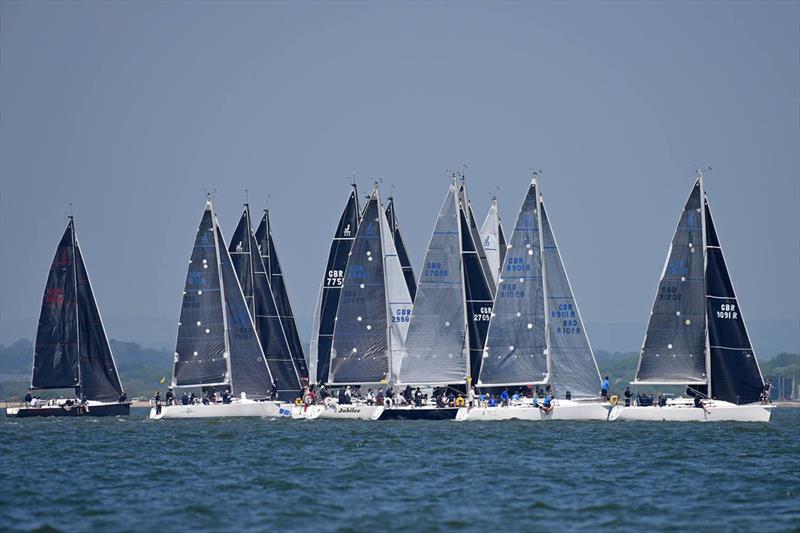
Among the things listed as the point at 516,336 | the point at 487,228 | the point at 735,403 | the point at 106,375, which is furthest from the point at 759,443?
the point at 106,375

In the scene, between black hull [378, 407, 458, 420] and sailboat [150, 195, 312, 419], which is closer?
black hull [378, 407, 458, 420]

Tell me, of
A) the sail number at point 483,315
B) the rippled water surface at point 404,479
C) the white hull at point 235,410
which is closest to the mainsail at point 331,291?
the white hull at point 235,410

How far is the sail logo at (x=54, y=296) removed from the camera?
85875 millimetres

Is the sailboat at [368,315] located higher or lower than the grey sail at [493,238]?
lower

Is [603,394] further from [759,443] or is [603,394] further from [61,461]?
[61,461]

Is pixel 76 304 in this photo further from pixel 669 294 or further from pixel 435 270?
pixel 669 294

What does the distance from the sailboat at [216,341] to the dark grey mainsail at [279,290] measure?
7294 mm

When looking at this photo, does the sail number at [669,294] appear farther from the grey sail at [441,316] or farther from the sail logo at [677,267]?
the grey sail at [441,316]

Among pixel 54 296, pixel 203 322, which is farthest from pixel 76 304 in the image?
pixel 203 322

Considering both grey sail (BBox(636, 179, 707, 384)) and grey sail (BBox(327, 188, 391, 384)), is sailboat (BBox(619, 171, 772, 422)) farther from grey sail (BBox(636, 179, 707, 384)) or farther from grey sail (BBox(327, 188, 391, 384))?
grey sail (BBox(327, 188, 391, 384))

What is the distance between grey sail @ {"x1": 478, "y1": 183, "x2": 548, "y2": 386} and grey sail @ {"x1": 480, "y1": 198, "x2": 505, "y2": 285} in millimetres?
10281

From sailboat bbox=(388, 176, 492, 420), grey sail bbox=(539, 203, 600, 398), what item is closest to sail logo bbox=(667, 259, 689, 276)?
grey sail bbox=(539, 203, 600, 398)

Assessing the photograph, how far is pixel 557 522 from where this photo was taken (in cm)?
3881

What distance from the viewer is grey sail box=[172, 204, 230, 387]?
269ft
